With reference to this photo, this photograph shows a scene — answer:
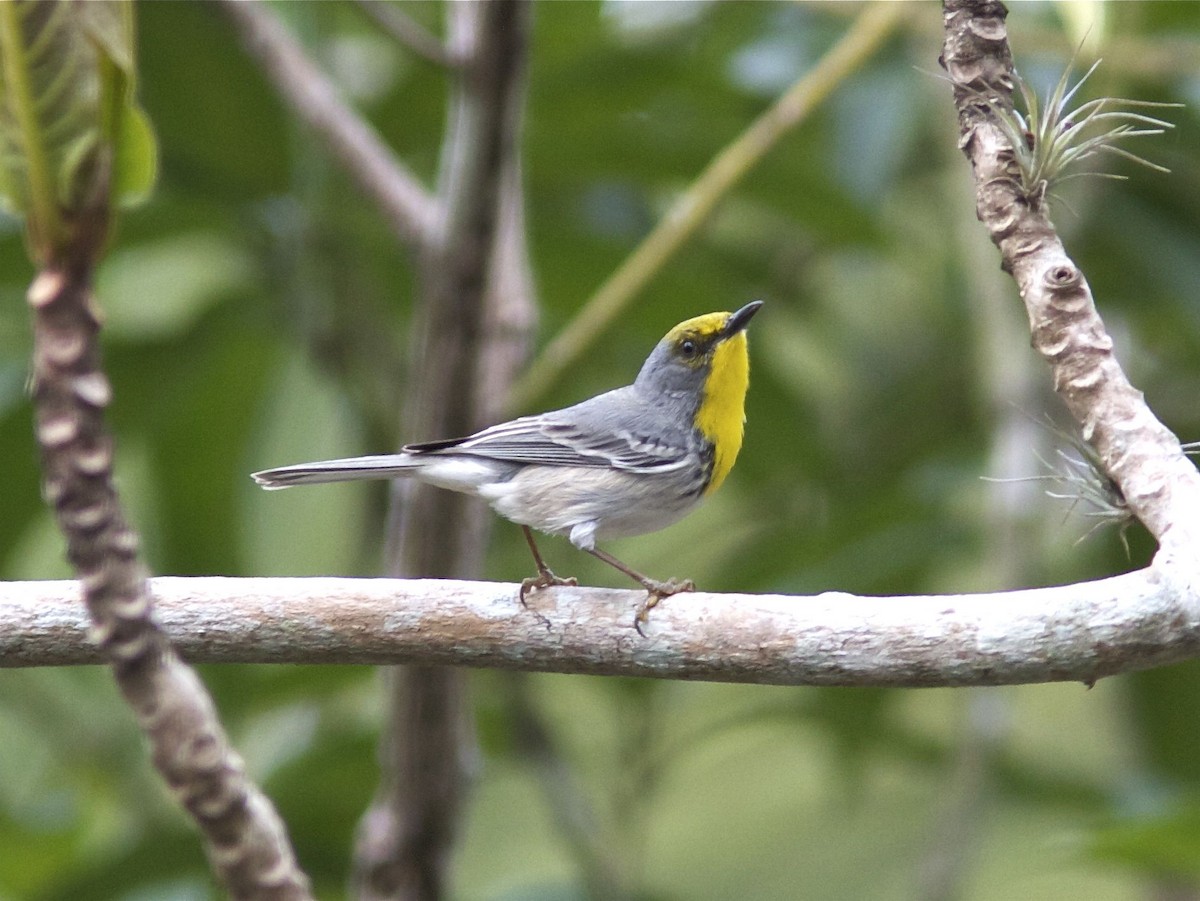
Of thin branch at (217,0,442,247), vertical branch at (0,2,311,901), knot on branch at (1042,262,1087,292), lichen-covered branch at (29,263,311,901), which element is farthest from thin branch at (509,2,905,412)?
lichen-covered branch at (29,263,311,901)

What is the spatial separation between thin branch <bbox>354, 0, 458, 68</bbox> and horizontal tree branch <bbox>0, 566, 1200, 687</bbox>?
1.22 m

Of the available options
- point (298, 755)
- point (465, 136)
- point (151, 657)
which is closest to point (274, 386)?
point (298, 755)

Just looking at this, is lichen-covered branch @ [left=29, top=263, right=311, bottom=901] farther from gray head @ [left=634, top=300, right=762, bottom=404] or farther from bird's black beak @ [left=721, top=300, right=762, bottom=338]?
gray head @ [left=634, top=300, right=762, bottom=404]

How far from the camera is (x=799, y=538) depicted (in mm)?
3316

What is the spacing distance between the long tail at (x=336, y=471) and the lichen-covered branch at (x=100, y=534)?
1.09m

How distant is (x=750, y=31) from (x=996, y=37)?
2259mm

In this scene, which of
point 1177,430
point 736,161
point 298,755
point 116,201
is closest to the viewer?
point 116,201

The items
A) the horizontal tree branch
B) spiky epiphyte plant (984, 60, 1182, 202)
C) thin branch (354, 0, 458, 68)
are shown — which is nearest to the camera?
the horizontal tree branch

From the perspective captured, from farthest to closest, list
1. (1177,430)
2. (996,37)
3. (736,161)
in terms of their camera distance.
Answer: (1177,430)
(736,161)
(996,37)

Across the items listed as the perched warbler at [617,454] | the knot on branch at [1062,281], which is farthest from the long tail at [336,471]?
the knot on branch at [1062,281]

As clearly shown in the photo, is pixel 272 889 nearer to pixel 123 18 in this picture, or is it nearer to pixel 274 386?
pixel 123 18

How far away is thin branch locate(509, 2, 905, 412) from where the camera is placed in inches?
104

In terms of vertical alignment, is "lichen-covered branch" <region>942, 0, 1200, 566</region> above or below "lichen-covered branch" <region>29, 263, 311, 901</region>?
above

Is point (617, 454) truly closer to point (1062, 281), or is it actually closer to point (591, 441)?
point (591, 441)
